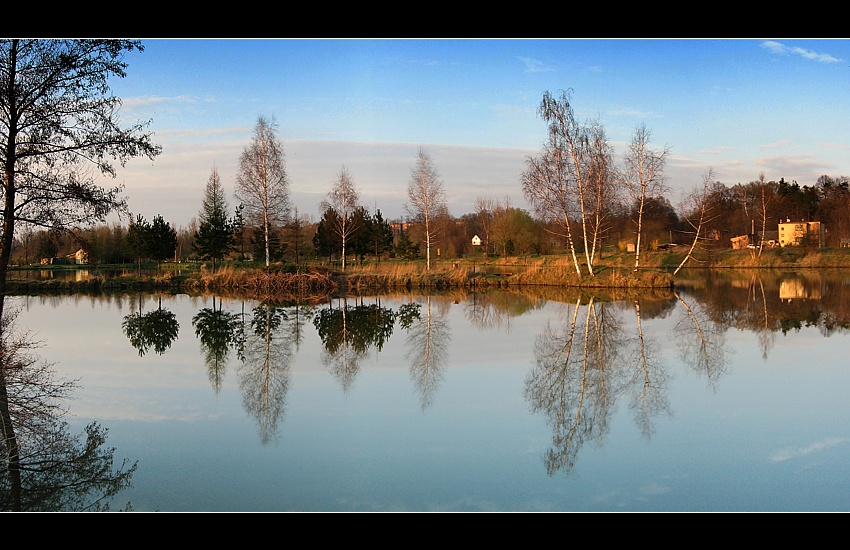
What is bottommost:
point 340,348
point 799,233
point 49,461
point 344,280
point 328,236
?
point 49,461

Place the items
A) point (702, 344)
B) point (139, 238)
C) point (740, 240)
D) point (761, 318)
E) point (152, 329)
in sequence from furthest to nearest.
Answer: point (740, 240) → point (139, 238) → point (761, 318) → point (152, 329) → point (702, 344)

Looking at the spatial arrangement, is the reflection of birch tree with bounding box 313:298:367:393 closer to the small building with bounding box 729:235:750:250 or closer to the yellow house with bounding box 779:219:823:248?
the yellow house with bounding box 779:219:823:248

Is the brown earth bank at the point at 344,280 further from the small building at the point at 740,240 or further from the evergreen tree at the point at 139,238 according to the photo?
the small building at the point at 740,240

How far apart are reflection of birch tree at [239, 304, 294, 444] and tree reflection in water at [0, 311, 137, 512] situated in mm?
1466

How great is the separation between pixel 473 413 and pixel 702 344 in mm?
6330

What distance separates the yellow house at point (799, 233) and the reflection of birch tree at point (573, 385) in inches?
1571

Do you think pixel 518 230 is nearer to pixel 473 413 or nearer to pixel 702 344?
pixel 702 344

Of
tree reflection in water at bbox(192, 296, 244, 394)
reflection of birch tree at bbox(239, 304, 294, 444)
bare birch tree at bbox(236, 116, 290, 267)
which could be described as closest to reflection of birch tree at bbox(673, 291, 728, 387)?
reflection of birch tree at bbox(239, 304, 294, 444)

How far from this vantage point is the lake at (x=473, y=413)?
481 cm

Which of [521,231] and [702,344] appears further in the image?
[521,231]

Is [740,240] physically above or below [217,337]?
above

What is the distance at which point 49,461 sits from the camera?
5656 millimetres

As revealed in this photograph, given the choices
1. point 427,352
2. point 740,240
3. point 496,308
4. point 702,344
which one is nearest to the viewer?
point 427,352

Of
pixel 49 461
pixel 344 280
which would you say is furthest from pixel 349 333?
pixel 344 280
